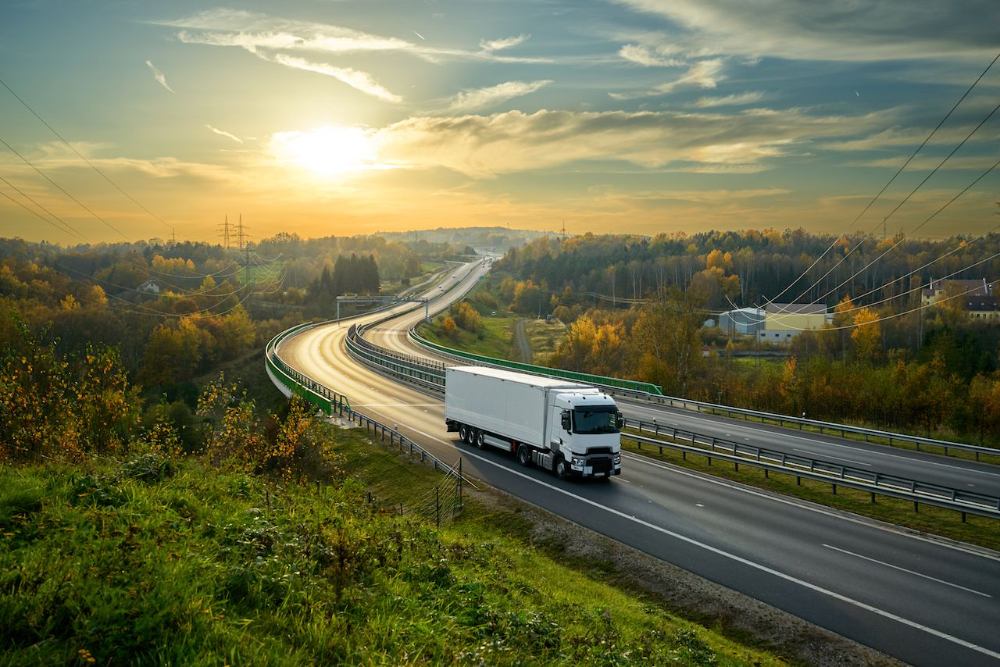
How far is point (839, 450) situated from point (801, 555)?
59.2 feet

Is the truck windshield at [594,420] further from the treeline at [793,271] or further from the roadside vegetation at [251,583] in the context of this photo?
the treeline at [793,271]

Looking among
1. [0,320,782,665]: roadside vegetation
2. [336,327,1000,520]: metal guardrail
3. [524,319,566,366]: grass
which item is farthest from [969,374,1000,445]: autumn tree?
[524,319,566,366]: grass

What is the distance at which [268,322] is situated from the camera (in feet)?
468

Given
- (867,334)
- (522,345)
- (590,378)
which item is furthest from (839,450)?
(522,345)

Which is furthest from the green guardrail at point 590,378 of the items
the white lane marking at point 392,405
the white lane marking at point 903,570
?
the white lane marking at point 903,570

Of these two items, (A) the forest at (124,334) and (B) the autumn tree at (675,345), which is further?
(B) the autumn tree at (675,345)

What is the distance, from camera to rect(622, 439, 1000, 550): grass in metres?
20.7

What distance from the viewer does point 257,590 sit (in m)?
8.75

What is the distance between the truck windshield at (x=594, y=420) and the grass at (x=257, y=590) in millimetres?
10670

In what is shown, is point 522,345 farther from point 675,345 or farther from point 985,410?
point 985,410

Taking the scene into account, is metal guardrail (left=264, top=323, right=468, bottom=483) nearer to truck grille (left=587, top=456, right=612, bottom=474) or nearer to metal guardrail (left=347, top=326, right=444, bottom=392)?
truck grille (left=587, top=456, right=612, bottom=474)

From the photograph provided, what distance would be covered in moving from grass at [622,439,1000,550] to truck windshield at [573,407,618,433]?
571cm

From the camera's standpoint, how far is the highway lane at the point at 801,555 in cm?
1427

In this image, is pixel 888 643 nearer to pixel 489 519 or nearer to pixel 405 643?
pixel 405 643
